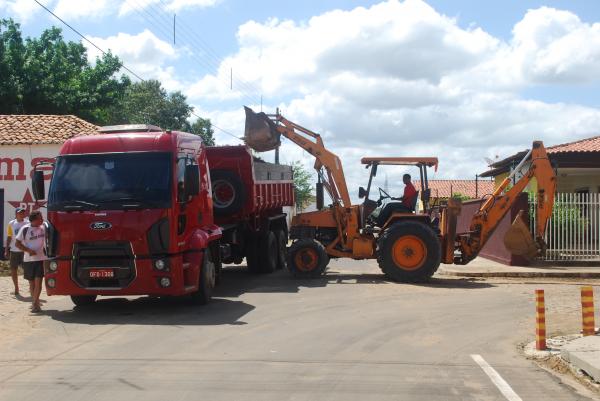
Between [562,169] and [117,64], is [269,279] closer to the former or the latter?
[562,169]

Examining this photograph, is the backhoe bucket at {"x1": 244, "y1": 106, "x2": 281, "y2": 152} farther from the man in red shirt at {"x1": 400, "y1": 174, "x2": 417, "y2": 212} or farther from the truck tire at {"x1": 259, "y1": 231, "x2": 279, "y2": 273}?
the man in red shirt at {"x1": 400, "y1": 174, "x2": 417, "y2": 212}

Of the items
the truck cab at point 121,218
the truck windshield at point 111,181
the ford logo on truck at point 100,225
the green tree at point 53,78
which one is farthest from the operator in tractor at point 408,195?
the green tree at point 53,78

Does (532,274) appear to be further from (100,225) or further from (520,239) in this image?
(100,225)

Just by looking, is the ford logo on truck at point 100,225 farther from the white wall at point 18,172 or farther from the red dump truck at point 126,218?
the white wall at point 18,172

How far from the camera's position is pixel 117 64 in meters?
34.6

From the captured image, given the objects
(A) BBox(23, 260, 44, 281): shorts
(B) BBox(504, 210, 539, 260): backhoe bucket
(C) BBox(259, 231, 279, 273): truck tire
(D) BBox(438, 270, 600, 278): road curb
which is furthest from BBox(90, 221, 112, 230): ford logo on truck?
(D) BBox(438, 270, 600, 278): road curb

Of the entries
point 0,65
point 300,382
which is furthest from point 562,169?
point 0,65

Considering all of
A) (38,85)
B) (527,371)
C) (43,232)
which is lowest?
(527,371)

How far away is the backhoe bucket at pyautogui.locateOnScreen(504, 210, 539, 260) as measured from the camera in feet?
54.4

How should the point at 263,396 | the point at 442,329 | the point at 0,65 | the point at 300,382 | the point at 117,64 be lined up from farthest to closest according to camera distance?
the point at 117,64 < the point at 0,65 < the point at 442,329 < the point at 300,382 < the point at 263,396

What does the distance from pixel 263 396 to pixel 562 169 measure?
75.6 feet

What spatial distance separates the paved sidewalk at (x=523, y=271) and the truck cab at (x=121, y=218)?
369 inches

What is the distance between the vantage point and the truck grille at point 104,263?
10.7 meters

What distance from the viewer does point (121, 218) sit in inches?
419
